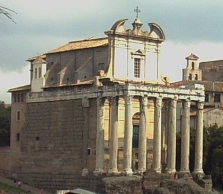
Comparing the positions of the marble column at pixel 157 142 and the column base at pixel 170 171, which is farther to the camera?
the column base at pixel 170 171

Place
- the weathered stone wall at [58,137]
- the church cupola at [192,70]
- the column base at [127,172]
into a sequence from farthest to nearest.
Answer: the church cupola at [192,70] < the weathered stone wall at [58,137] < the column base at [127,172]

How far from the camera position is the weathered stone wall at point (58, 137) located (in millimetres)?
68688

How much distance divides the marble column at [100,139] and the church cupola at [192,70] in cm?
4916

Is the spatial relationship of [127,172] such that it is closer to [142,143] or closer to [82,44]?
[142,143]

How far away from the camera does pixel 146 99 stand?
67.1 metres

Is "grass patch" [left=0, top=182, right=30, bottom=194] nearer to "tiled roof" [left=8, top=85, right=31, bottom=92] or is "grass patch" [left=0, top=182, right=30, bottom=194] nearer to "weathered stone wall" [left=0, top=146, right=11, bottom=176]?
"weathered stone wall" [left=0, top=146, right=11, bottom=176]

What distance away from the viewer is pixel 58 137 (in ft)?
232

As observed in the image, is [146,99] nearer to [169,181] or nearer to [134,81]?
[134,81]

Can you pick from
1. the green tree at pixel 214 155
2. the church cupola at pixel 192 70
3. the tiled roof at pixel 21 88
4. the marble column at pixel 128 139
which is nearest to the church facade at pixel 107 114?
the marble column at pixel 128 139

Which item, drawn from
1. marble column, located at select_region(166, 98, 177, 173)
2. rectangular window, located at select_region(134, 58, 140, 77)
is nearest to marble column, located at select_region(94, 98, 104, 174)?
rectangular window, located at select_region(134, 58, 140, 77)

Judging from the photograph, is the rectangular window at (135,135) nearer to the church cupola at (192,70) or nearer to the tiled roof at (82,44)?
the tiled roof at (82,44)

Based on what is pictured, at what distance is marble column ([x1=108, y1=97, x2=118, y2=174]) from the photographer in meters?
66.1

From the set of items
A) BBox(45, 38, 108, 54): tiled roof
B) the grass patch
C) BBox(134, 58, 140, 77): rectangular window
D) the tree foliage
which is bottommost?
the grass patch

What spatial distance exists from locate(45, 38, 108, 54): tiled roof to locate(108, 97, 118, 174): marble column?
6.40 meters
